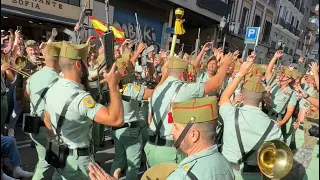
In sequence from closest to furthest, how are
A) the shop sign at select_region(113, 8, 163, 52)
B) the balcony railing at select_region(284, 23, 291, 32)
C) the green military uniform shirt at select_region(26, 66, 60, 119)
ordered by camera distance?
the green military uniform shirt at select_region(26, 66, 60, 119) → the shop sign at select_region(113, 8, 163, 52) → the balcony railing at select_region(284, 23, 291, 32)

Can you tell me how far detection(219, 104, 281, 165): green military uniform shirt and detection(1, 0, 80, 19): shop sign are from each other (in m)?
10.0

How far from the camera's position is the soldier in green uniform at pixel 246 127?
3145 mm

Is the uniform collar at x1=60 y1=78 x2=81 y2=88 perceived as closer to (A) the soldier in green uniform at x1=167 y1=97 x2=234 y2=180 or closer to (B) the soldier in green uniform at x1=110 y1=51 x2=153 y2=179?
(A) the soldier in green uniform at x1=167 y1=97 x2=234 y2=180

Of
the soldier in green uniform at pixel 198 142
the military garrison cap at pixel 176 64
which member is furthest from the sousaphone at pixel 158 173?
the military garrison cap at pixel 176 64

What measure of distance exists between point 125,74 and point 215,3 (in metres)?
20.1

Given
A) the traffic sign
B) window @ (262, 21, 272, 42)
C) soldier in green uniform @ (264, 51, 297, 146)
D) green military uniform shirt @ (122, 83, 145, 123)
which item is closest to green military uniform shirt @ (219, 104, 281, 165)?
green military uniform shirt @ (122, 83, 145, 123)

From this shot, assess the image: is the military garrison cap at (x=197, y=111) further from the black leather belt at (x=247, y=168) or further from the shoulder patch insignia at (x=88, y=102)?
the black leather belt at (x=247, y=168)

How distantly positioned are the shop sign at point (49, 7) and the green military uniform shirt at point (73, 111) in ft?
30.7

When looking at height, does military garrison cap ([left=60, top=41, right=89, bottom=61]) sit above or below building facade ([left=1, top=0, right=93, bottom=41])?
below

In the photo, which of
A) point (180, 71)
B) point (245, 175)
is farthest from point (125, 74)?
point (245, 175)

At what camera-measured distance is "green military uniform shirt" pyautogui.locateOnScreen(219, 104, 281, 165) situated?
3137 millimetres

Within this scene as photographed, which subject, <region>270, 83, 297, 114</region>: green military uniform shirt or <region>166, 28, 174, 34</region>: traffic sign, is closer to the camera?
<region>270, 83, 297, 114</region>: green military uniform shirt

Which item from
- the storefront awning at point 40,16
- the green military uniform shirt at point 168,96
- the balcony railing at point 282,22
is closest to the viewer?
the green military uniform shirt at point 168,96

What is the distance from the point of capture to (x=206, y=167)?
6.31ft
